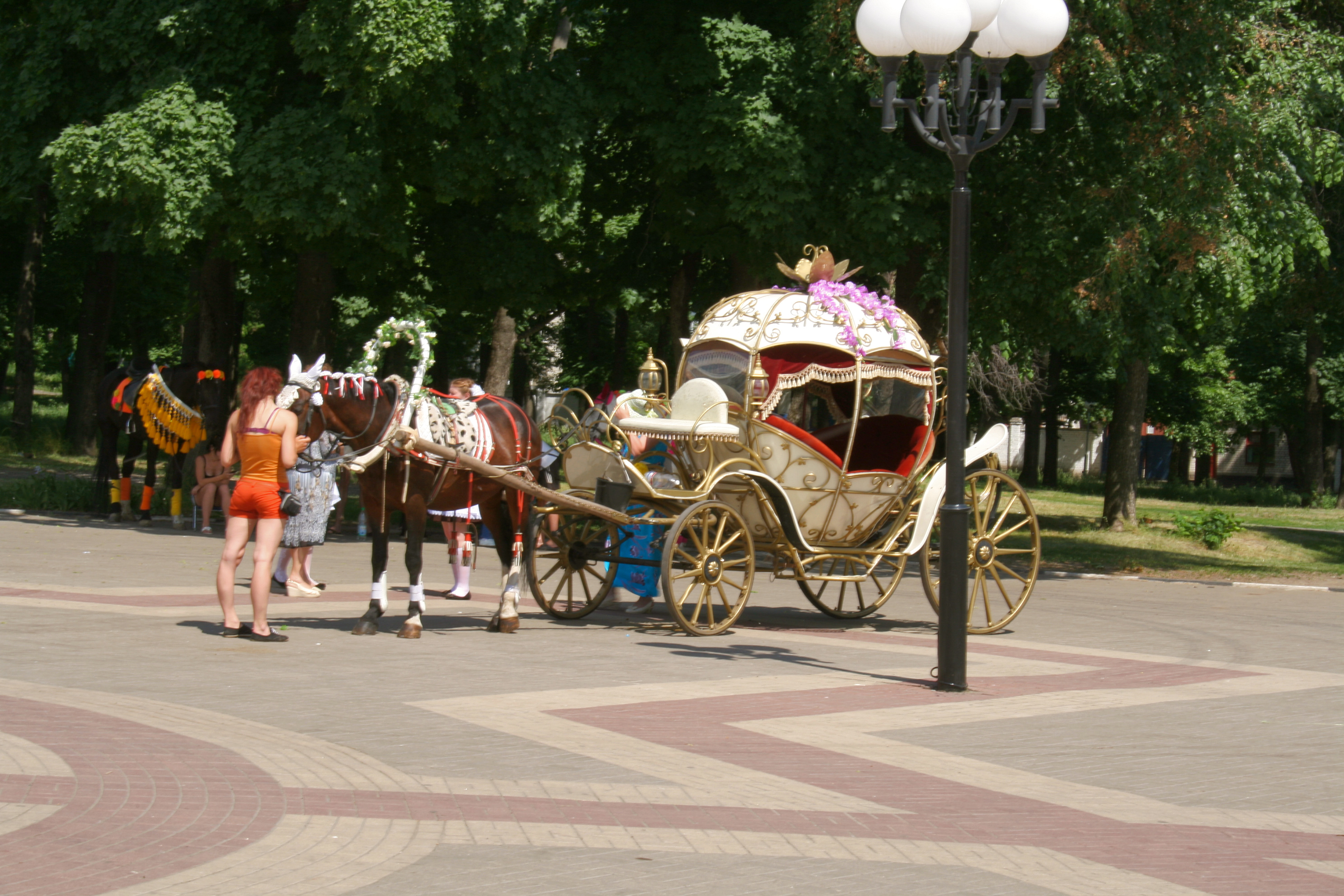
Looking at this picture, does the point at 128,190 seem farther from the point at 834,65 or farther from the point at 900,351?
the point at 900,351

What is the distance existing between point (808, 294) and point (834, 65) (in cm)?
682

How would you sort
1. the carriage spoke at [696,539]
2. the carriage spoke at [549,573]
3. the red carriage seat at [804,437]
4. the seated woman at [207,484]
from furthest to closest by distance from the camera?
the seated woman at [207,484], the carriage spoke at [549,573], the red carriage seat at [804,437], the carriage spoke at [696,539]

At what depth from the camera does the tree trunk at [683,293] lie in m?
25.3

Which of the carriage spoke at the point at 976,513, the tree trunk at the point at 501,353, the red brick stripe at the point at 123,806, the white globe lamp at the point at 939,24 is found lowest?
the red brick stripe at the point at 123,806

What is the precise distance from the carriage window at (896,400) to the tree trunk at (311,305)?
10.7 m

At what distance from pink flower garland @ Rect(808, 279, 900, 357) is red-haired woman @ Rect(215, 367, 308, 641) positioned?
455cm

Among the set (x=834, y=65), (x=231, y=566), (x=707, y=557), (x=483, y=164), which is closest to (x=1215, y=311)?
(x=834, y=65)

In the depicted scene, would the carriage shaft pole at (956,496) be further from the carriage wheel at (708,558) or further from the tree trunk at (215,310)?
the tree trunk at (215,310)

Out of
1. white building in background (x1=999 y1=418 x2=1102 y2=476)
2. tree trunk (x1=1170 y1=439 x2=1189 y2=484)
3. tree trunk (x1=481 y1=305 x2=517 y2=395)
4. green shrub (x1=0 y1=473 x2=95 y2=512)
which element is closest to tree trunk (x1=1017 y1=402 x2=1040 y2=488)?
tree trunk (x1=1170 y1=439 x2=1189 y2=484)

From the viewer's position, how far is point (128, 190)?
61.2 feet

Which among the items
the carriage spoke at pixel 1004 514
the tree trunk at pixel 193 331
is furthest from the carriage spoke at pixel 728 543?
the tree trunk at pixel 193 331

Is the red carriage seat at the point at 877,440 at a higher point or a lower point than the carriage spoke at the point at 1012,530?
higher

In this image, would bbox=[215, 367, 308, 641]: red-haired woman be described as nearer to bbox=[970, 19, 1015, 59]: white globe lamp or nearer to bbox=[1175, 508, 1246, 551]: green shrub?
bbox=[970, 19, 1015, 59]: white globe lamp

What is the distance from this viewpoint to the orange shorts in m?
11.1
